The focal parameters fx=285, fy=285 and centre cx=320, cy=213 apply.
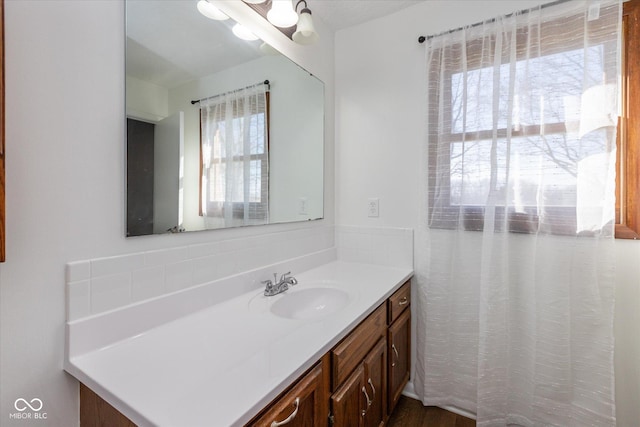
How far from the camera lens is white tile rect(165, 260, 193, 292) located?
40.0 inches

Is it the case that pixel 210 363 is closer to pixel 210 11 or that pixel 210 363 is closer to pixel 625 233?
pixel 210 11

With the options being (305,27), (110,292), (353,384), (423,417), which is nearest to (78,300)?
(110,292)

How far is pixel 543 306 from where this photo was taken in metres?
1.39

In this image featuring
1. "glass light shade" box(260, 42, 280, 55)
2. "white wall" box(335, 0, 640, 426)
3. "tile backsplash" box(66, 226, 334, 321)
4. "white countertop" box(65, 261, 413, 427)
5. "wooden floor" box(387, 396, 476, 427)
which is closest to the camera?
"white countertop" box(65, 261, 413, 427)

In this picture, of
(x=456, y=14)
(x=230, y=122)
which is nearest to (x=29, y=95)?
(x=230, y=122)

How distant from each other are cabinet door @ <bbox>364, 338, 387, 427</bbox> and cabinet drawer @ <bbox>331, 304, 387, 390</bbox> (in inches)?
1.9

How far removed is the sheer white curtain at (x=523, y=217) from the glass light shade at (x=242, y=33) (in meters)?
1.00

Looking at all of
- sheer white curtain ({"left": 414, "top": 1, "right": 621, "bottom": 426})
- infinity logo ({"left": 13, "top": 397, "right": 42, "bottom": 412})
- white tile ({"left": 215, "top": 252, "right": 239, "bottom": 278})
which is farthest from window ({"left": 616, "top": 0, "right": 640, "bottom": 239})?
infinity logo ({"left": 13, "top": 397, "right": 42, "bottom": 412})

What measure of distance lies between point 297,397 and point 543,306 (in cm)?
131

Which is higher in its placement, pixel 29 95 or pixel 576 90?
pixel 576 90

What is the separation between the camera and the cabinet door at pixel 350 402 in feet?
3.15

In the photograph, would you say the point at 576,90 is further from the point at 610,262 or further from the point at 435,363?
the point at 435,363

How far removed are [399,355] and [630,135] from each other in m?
1.51

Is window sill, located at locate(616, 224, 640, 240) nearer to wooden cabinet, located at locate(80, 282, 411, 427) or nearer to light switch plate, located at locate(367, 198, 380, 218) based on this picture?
wooden cabinet, located at locate(80, 282, 411, 427)
